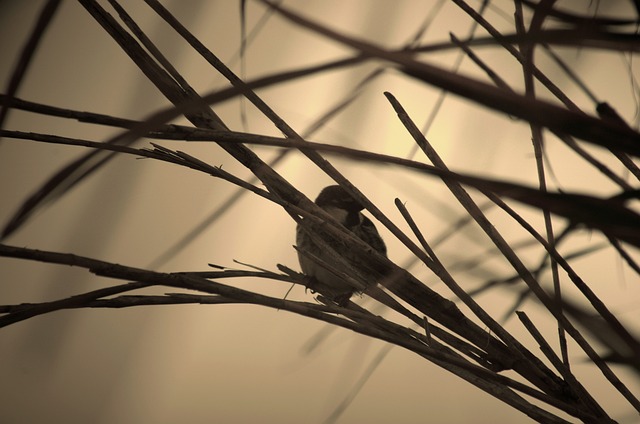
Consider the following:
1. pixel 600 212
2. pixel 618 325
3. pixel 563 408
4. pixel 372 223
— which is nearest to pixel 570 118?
pixel 600 212

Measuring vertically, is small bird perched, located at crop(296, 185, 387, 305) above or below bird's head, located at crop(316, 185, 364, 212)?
below

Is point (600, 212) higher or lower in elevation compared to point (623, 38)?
lower

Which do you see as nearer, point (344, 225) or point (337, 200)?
point (344, 225)

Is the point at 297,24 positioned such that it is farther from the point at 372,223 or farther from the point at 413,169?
the point at 372,223

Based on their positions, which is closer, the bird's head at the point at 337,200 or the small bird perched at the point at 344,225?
the small bird perched at the point at 344,225

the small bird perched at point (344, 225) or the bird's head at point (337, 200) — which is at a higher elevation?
the bird's head at point (337, 200)

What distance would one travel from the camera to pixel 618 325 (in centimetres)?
44

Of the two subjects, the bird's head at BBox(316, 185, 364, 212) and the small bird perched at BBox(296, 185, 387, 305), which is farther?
the bird's head at BBox(316, 185, 364, 212)

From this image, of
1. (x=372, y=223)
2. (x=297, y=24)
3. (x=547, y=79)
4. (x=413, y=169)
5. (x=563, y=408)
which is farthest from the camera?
(x=372, y=223)

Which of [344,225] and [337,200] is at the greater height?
[337,200]

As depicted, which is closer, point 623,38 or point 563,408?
point 623,38

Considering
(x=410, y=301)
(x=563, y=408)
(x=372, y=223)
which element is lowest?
(x=563, y=408)

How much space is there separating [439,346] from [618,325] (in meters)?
0.20

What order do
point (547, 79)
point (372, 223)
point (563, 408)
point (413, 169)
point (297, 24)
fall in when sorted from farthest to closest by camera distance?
point (372, 223) → point (547, 79) → point (563, 408) → point (413, 169) → point (297, 24)
